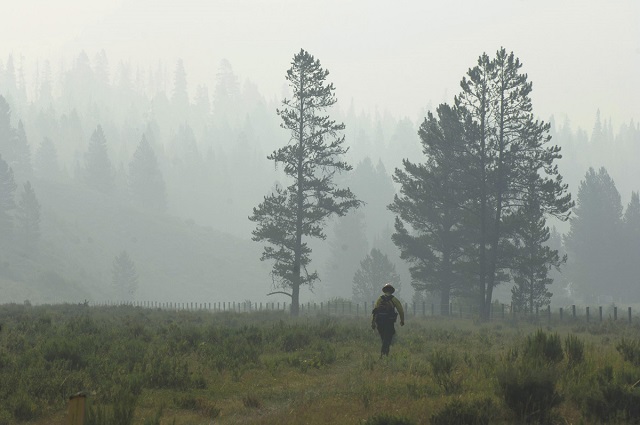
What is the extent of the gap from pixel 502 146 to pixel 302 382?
24592 millimetres

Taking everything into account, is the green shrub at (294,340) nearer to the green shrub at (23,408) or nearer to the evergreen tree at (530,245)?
the green shrub at (23,408)

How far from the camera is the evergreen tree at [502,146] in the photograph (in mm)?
33781

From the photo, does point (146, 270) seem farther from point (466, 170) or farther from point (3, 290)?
point (466, 170)

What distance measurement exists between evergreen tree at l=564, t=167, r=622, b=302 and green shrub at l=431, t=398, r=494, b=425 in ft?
211

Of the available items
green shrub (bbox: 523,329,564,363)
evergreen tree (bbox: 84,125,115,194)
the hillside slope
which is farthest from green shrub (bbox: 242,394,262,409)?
evergreen tree (bbox: 84,125,115,194)

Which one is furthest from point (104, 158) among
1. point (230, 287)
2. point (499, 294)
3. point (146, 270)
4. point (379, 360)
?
point (379, 360)

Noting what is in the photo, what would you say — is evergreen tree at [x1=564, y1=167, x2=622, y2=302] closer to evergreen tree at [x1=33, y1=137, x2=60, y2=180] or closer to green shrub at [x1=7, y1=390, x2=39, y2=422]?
green shrub at [x1=7, y1=390, x2=39, y2=422]

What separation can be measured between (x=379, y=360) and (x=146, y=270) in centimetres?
9591

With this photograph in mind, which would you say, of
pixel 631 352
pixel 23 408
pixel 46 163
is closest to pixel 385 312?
pixel 631 352

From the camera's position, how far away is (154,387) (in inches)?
474

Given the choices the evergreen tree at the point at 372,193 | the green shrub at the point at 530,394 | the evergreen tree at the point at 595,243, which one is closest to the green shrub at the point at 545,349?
the green shrub at the point at 530,394

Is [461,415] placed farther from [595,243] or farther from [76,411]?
[595,243]

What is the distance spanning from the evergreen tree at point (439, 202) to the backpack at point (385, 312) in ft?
68.4

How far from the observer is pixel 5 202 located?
276 ft
